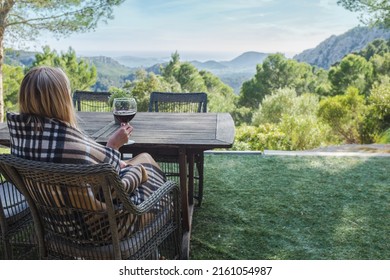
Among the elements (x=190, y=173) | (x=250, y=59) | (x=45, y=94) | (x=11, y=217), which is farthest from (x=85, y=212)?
(x=250, y=59)

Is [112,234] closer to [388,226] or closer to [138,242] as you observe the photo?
[138,242]

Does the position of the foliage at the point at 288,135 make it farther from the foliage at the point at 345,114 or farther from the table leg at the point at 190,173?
the table leg at the point at 190,173

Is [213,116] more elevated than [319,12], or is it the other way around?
[319,12]

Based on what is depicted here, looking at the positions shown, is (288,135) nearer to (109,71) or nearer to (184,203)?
(184,203)

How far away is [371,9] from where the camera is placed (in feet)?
20.9

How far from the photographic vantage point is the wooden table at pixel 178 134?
6.64 feet

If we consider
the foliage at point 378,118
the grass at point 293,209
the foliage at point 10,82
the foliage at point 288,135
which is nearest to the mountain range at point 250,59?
the foliage at point 10,82

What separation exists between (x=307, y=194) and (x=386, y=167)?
102 centimetres

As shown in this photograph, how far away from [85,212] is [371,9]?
239 inches

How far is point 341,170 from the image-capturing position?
362 centimetres

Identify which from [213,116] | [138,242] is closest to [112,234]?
[138,242]

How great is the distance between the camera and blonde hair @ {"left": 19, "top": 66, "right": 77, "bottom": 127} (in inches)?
57.1

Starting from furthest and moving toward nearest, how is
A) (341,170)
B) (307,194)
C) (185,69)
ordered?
(185,69) < (341,170) < (307,194)

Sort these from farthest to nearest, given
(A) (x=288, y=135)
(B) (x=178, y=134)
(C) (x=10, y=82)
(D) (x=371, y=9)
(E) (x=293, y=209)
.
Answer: (C) (x=10, y=82), (A) (x=288, y=135), (D) (x=371, y=9), (E) (x=293, y=209), (B) (x=178, y=134)
